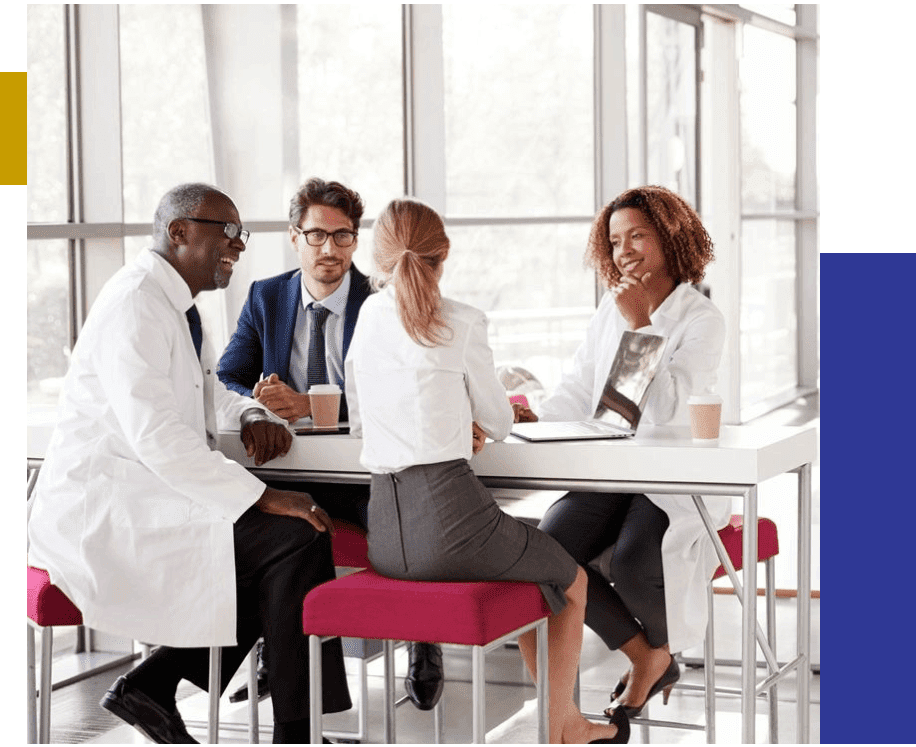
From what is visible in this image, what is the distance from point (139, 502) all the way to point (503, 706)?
1.35 m

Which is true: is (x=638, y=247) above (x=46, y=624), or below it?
above

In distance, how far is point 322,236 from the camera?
351 centimetres

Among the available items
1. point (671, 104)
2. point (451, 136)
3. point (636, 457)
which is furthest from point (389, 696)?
point (671, 104)

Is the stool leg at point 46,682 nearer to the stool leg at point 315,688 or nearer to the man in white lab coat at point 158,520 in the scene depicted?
the man in white lab coat at point 158,520

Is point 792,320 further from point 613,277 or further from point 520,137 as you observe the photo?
point 613,277

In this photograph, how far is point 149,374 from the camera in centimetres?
277

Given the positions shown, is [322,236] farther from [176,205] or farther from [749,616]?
[749,616]

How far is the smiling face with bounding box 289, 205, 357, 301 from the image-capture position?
3492mm

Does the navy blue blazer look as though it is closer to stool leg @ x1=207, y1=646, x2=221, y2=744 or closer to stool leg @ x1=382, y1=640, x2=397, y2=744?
stool leg @ x1=382, y1=640, x2=397, y2=744

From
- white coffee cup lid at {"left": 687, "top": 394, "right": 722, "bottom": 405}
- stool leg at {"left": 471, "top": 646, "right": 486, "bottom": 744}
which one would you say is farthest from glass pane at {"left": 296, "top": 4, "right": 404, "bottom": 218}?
stool leg at {"left": 471, "top": 646, "right": 486, "bottom": 744}

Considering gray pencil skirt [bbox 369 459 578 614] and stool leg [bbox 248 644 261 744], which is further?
stool leg [bbox 248 644 261 744]

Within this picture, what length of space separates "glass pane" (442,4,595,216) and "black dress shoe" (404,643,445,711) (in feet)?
10.9

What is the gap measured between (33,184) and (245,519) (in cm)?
182

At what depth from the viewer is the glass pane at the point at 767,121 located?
10234 mm
